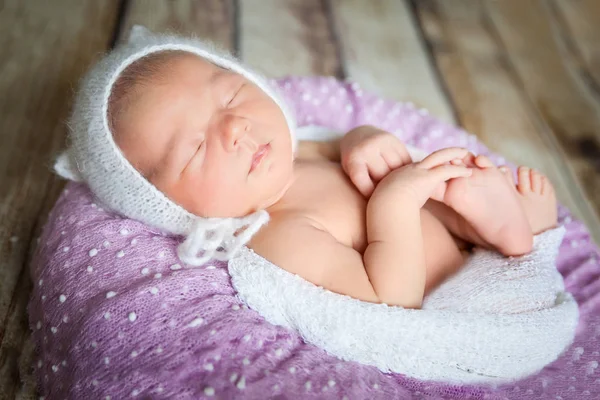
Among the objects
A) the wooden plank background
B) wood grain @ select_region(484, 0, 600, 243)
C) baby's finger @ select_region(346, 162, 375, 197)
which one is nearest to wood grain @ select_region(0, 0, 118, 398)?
the wooden plank background

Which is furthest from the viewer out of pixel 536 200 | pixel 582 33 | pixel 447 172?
pixel 582 33

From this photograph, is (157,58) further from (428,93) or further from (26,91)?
(428,93)

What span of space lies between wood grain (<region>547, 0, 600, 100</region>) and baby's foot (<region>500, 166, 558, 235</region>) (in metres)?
0.62

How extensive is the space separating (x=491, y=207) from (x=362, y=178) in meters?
0.22

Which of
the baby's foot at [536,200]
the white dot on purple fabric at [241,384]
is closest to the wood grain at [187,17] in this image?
the baby's foot at [536,200]

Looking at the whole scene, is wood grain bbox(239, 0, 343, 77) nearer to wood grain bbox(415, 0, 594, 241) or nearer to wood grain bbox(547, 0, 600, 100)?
wood grain bbox(415, 0, 594, 241)

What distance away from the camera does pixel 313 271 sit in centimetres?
93

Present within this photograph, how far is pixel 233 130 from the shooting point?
915 mm

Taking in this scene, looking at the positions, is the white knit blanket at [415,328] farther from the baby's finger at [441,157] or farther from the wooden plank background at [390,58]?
the wooden plank background at [390,58]

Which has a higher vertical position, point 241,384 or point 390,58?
point 390,58

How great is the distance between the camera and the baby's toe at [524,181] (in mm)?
1119

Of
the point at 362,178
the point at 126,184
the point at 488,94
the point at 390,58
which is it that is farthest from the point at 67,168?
the point at 488,94

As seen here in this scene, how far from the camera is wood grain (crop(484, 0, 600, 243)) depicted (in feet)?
4.72

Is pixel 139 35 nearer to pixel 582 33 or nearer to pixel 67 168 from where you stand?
pixel 67 168
